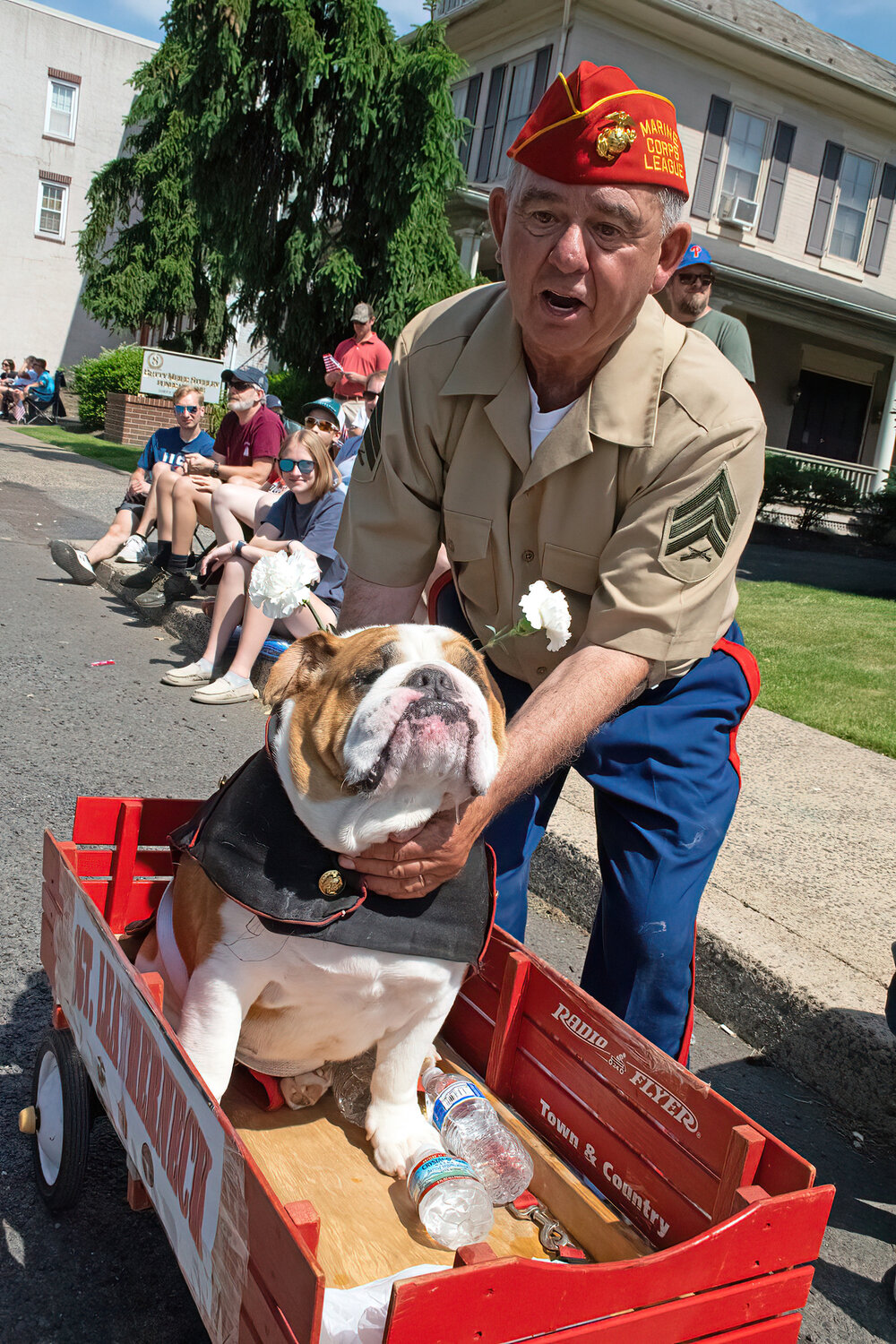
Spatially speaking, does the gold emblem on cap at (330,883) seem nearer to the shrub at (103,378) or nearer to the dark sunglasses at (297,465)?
the dark sunglasses at (297,465)

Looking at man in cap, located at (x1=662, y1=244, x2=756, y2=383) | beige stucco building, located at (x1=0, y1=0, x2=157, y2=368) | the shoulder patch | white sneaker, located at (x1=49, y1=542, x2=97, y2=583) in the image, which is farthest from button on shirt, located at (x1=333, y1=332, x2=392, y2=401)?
beige stucco building, located at (x1=0, y1=0, x2=157, y2=368)

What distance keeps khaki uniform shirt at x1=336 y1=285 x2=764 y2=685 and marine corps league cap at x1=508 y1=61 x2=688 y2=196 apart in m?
0.37

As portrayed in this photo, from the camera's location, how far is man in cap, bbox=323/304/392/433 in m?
9.76

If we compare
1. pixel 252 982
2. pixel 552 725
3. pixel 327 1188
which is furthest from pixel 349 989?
pixel 552 725

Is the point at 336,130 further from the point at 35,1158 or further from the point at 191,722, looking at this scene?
the point at 35,1158

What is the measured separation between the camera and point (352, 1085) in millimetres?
2559

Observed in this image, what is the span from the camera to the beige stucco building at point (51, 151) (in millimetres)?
33156

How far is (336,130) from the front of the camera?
15938 millimetres

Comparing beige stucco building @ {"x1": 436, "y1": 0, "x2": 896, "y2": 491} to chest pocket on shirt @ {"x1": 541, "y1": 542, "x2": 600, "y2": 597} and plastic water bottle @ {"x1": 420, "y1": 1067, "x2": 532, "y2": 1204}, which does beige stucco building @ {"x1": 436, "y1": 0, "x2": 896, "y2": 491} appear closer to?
chest pocket on shirt @ {"x1": 541, "y1": 542, "x2": 600, "y2": 597}

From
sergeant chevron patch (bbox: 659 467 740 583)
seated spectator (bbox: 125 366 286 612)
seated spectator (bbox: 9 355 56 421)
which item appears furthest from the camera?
seated spectator (bbox: 9 355 56 421)

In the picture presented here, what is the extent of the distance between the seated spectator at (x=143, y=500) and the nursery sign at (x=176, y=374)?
4.87 m

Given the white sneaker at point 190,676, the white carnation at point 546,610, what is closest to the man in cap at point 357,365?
the white sneaker at point 190,676

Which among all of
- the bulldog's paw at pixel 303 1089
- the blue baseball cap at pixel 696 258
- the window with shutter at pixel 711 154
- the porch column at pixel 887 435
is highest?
the window with shutter at pixel 711 154

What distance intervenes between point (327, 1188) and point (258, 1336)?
2.60 ft
